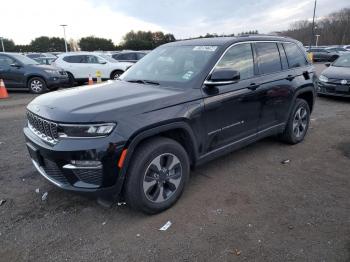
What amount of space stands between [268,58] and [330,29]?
79.8 m

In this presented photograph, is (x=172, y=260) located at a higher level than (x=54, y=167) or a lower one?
lower

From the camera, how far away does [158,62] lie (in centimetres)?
432

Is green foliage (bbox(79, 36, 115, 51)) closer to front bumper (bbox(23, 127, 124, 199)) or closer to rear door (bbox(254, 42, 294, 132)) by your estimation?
rear door (bbox(254, 42, 294, 132))

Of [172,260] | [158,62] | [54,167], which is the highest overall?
[158,62]

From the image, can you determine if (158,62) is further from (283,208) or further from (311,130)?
(311,130)

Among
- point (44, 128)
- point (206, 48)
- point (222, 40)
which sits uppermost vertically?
point (222, 40)

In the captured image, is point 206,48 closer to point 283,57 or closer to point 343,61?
point 283,57

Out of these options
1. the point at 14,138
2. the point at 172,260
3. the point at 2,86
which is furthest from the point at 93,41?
the point at 172,260

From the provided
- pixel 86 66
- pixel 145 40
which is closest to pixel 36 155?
pixel 86 66

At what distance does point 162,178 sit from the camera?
327 centimetres

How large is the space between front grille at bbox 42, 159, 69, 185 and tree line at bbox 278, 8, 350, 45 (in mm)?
70627

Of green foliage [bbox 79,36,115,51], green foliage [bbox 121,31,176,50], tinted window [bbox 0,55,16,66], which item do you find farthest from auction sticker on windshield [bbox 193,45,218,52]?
green foliage [bbox 79,36,115,51]

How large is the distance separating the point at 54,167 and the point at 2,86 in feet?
31.3

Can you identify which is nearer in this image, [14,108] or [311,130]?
[311,130]
